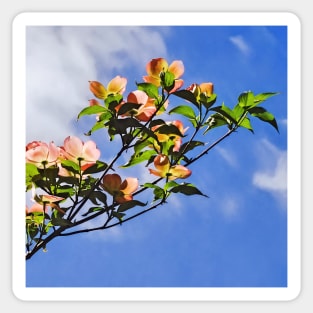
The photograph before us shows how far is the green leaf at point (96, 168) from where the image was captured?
Answer: 45.7 inches

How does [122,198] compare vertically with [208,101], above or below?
below

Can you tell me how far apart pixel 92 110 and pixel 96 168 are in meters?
0.16

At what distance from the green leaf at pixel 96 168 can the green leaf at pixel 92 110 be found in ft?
0.43

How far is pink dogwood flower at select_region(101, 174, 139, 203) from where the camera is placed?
1.16 meters

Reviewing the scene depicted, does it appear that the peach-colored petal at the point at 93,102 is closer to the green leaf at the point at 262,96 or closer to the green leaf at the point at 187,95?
the green leaf at the point at 187,95

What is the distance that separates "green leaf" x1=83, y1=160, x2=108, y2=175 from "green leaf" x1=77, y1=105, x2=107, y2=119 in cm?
13

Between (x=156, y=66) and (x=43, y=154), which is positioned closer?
(x=43, y=154)

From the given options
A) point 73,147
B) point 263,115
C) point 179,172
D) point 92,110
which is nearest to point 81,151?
point 73,147

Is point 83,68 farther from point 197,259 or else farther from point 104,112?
point 197,259

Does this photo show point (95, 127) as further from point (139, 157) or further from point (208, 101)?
point (208, 101)

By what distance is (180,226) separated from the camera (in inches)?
50.2

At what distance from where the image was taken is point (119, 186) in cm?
117
